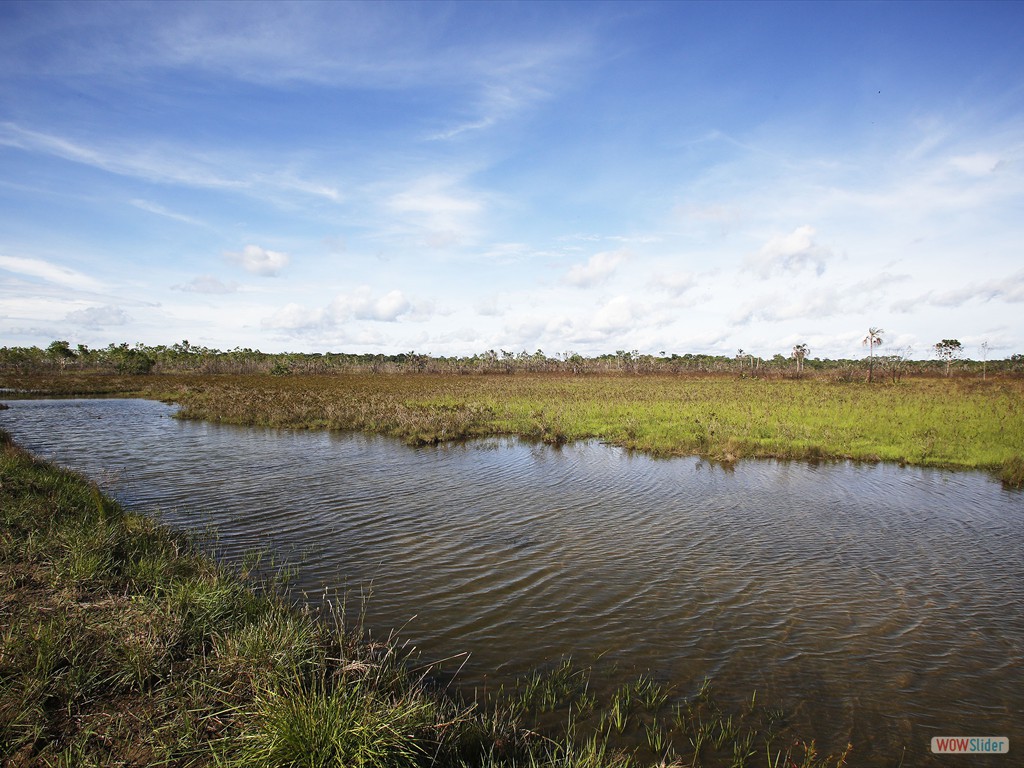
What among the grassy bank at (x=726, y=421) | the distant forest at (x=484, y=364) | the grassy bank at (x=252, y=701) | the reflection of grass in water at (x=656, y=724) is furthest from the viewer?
the distant forest at (x=484, y=364)

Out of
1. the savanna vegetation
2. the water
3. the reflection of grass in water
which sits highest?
the savanna vegetation

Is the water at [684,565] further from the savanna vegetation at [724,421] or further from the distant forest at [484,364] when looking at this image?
the distant forest at [484,364]

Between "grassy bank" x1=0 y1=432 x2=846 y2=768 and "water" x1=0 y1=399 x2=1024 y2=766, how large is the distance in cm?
63

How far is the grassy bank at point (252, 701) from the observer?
3.60 meters

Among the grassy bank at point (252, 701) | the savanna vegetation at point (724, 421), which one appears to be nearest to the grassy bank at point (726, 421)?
the savanna vegetation at point (724, 421)

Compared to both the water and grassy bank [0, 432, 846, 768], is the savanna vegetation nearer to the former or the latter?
the water

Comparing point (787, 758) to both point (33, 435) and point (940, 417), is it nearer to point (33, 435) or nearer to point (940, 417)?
point (940, 417)

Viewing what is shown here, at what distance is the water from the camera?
5.77 meters

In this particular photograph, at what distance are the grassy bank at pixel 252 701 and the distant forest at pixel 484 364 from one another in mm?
66886

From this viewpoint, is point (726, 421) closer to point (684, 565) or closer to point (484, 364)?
point (684, 565)

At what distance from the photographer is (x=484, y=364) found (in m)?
113

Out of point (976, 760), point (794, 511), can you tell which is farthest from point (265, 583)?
point (794, 511)

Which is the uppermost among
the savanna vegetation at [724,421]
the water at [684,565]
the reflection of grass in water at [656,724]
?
the savanna vegetation at [724,421]

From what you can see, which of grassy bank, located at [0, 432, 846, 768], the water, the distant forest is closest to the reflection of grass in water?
grassy bank, located at [0, 432, 846, 768]
